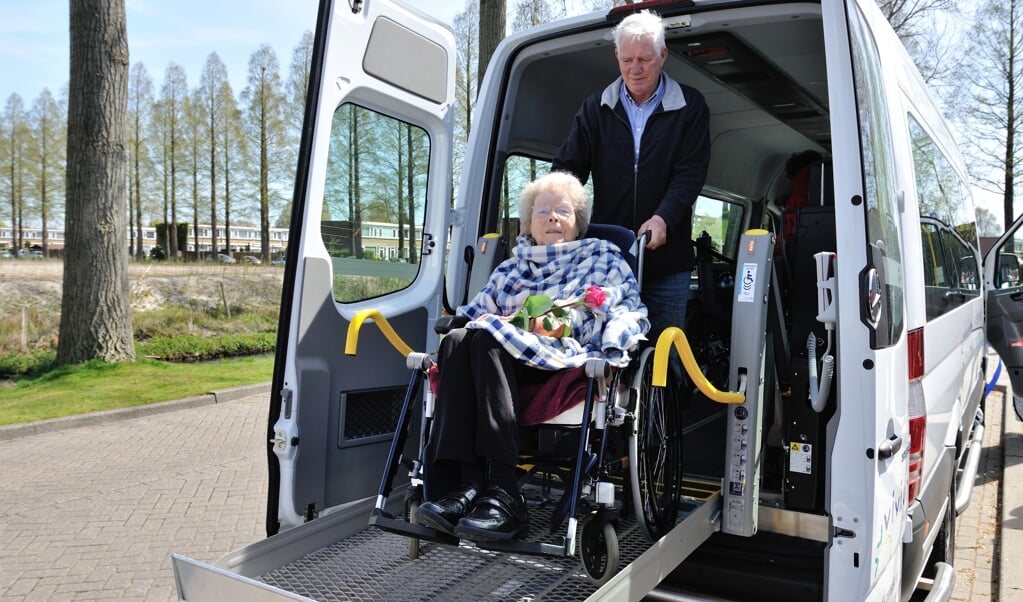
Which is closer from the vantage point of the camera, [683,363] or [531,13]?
[683,363]

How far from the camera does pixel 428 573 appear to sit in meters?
2.74

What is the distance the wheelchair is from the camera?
98.9 inches

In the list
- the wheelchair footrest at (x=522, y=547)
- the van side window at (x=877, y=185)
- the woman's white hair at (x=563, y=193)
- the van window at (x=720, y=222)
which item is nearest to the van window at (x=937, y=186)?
the van side window at (x=877, y=185)

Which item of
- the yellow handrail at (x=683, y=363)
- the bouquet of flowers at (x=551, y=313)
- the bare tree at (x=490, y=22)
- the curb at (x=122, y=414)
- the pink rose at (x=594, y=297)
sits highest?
the bare tree at (x=490, y=22)

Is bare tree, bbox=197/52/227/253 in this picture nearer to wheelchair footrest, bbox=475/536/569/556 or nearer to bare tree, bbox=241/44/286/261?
bare tree, bbox=241/44/286/261

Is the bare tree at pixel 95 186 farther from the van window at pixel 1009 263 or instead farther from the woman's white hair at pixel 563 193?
the van window at pixel 1009 263

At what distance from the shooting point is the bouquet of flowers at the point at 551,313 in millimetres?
2816

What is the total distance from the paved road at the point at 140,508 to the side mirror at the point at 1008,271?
4.86ft

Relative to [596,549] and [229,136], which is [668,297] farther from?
[229,136]

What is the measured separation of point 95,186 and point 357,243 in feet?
25.9

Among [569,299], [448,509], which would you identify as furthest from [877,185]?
[448,509]

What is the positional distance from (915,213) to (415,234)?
2.13 meters

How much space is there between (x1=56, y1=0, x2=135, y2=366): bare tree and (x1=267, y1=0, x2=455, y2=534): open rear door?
24.9 feet

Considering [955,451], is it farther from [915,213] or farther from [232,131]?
[232,131]
